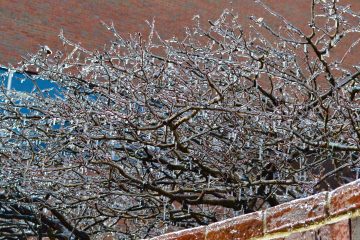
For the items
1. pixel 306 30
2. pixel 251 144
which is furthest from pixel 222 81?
pixel 306 30

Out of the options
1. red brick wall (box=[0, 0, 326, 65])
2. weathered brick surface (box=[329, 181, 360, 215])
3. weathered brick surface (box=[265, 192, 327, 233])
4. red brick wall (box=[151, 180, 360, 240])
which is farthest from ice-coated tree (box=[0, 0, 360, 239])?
red brick wall (box=[0, 0, 326, 65])

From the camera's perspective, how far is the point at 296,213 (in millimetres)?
2799

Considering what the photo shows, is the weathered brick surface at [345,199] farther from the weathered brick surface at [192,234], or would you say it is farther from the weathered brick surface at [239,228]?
the weathered brick surface at [192,234]

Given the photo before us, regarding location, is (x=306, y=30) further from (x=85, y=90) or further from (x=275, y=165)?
(x=275, y=165)

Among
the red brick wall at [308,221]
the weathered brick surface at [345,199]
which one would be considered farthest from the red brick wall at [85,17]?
the weathered brick surface at [345,199]

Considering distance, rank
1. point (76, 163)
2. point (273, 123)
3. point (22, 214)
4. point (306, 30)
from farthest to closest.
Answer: point (306, 30) → point (22, 214) → point (76, 163) → point (273, 123)

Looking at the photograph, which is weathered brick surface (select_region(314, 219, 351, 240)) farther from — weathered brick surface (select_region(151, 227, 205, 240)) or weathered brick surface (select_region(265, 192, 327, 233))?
weathered brick surface (select_region(151, 227, 205, 240))

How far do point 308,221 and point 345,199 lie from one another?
0.61 ft

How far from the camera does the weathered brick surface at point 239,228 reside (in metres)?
3.00

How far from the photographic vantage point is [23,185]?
653cm

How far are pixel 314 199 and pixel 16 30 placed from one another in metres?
15.4

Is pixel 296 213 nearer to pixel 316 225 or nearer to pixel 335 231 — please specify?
pixel 316 225

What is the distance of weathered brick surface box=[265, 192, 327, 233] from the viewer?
2723 millimetres

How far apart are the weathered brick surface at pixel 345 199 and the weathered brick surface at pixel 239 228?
387 mm
